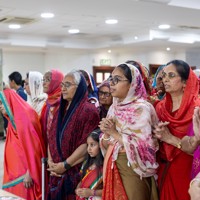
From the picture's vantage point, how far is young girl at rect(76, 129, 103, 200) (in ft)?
7.55

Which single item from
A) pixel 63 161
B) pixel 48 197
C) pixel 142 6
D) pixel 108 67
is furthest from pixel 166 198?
pixel 108 67

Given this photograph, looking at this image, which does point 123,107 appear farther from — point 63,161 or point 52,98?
point 52,98

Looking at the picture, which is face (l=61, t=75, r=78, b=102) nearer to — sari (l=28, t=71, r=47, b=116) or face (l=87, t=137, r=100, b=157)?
face (l=87, t=137, r=100, b=157)

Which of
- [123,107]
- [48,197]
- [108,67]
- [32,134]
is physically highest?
[108,67]

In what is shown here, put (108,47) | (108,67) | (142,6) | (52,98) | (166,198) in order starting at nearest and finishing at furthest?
(166,198) → (52,98) → (142,6) → (108,47) → (108,67)

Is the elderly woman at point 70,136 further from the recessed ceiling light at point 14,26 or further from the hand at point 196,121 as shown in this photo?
the recessed ceiling light at point 14,26

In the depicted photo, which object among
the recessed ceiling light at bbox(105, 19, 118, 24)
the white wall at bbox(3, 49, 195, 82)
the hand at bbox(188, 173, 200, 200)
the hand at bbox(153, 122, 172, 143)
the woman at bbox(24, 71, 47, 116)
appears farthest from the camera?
the white wall at bbox(3, 49, 195, 82)

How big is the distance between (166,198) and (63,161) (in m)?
0.79

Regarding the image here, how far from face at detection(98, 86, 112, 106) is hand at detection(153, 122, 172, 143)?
0.81 meters

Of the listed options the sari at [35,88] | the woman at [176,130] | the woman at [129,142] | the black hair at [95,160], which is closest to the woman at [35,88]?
the sari at [35,88]

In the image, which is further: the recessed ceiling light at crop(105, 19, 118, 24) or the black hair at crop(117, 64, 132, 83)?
the recessed ceiling light at crop(105, 19, 118, 24)

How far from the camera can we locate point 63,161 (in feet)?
8.14

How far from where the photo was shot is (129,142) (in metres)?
1.99

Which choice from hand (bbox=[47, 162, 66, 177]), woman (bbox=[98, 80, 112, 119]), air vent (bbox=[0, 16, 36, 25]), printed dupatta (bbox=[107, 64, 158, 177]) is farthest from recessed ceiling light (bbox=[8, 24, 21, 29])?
printed dupatta (bbox=[107, 64, 158, 177])
